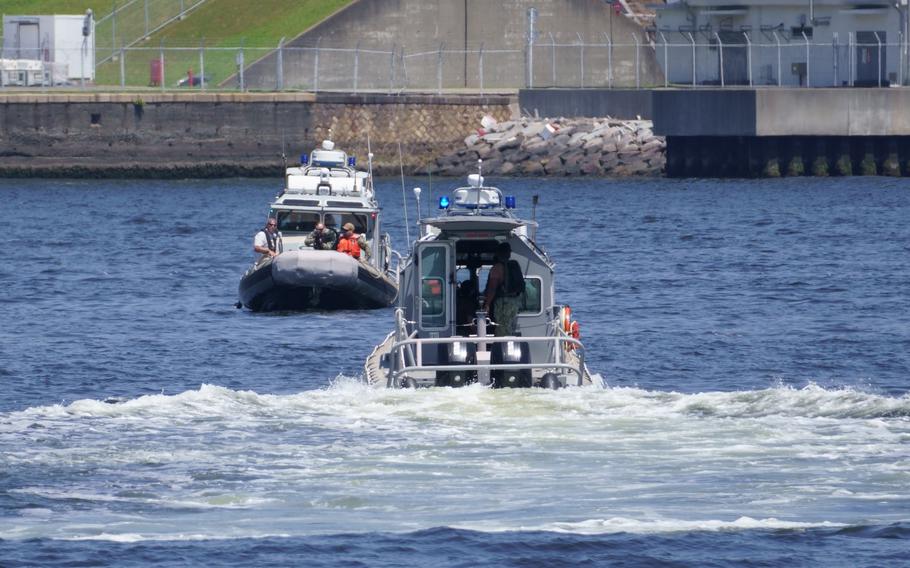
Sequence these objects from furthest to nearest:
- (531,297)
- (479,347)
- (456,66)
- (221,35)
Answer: (221,35), (456,66), (531,297), (479,347)

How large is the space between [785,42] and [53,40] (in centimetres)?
2938

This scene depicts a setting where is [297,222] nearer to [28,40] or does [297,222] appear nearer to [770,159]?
[770,159]

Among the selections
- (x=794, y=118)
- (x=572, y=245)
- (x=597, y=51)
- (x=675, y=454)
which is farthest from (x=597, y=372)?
(x=597, y=51)

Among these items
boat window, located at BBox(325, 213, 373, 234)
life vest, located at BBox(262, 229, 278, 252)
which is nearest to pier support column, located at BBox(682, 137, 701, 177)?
boat window, located at BBox(325, 213, 373, 234)

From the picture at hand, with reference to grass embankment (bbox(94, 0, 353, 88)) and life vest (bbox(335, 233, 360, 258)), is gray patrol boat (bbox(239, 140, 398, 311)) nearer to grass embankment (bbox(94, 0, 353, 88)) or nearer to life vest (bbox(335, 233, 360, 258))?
life vest (bbox(335, 233, 360, 258))

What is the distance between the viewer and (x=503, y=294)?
23234 mm

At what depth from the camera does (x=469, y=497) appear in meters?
18.0

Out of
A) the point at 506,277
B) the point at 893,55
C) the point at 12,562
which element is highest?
the point at 893,55

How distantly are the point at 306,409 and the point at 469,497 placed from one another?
472cm

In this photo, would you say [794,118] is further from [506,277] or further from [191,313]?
[506,277]

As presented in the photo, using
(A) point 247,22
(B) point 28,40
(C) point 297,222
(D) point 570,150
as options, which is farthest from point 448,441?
(B) point 28,40

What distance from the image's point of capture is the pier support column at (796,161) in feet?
218

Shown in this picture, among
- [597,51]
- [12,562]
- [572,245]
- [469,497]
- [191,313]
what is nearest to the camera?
[12,562]

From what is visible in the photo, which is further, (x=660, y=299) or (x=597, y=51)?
(x=597, y=51)
